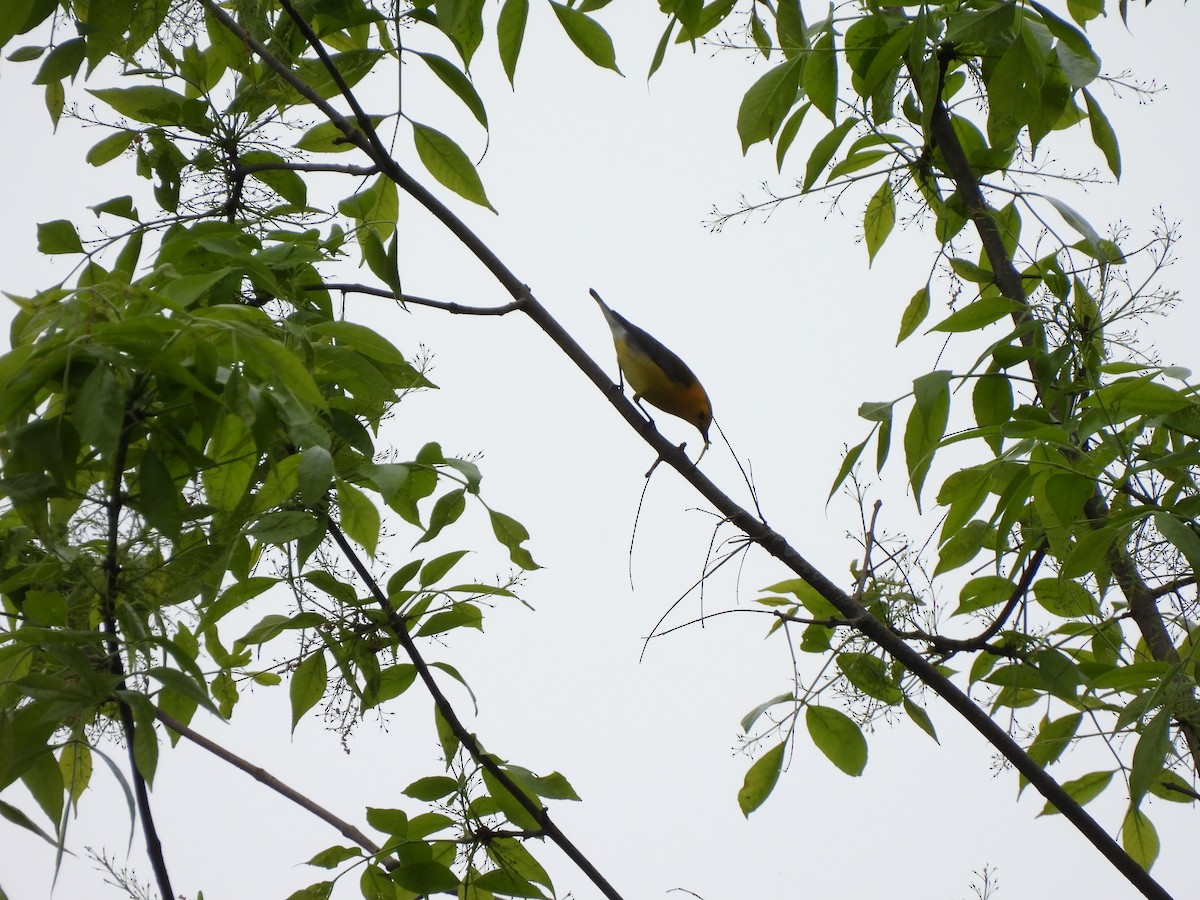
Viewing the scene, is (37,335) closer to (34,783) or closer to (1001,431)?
(34,783)

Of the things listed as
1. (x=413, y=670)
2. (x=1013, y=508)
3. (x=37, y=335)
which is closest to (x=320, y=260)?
(x=37, y=335)

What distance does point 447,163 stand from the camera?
1.89 m

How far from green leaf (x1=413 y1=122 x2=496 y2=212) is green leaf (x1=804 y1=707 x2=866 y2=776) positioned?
3.56 ft

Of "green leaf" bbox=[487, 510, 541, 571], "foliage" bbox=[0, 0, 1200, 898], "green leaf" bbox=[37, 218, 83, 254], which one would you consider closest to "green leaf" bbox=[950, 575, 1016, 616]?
"foliage" bbox=[0, 0, 1200, 898]

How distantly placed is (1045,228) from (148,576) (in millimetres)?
1729

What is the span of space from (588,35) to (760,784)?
1.36 metres

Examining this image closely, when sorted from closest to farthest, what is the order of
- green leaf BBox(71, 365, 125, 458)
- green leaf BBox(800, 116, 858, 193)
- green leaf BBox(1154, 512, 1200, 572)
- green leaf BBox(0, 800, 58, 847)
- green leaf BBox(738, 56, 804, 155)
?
green leaf BBox(71, 365, 125, 458) < green leaf BBox(0, 800, 58, 847) < green leaf BBox(1154, 512, 1200, 572) < green leaf BBox(738, 56, 804, 155) < green leaf BBox(800, 116, 858, 193)

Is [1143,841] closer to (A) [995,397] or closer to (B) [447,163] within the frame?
(A) [995,397]

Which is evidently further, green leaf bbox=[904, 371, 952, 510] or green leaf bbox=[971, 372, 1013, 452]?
green leaf bbox=[971, 372, 1013, 452]

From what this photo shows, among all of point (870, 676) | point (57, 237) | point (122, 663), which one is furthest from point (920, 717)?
point (57, 237)

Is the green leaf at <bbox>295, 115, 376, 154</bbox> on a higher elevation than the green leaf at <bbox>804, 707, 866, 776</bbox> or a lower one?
higher

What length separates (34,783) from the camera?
3.99ft

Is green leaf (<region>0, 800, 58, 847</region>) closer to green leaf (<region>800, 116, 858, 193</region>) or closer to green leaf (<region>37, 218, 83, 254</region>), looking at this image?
green leaf (<region>37, 218, 83, 254</region>)

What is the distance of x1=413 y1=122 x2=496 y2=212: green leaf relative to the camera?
1880 millimetres
